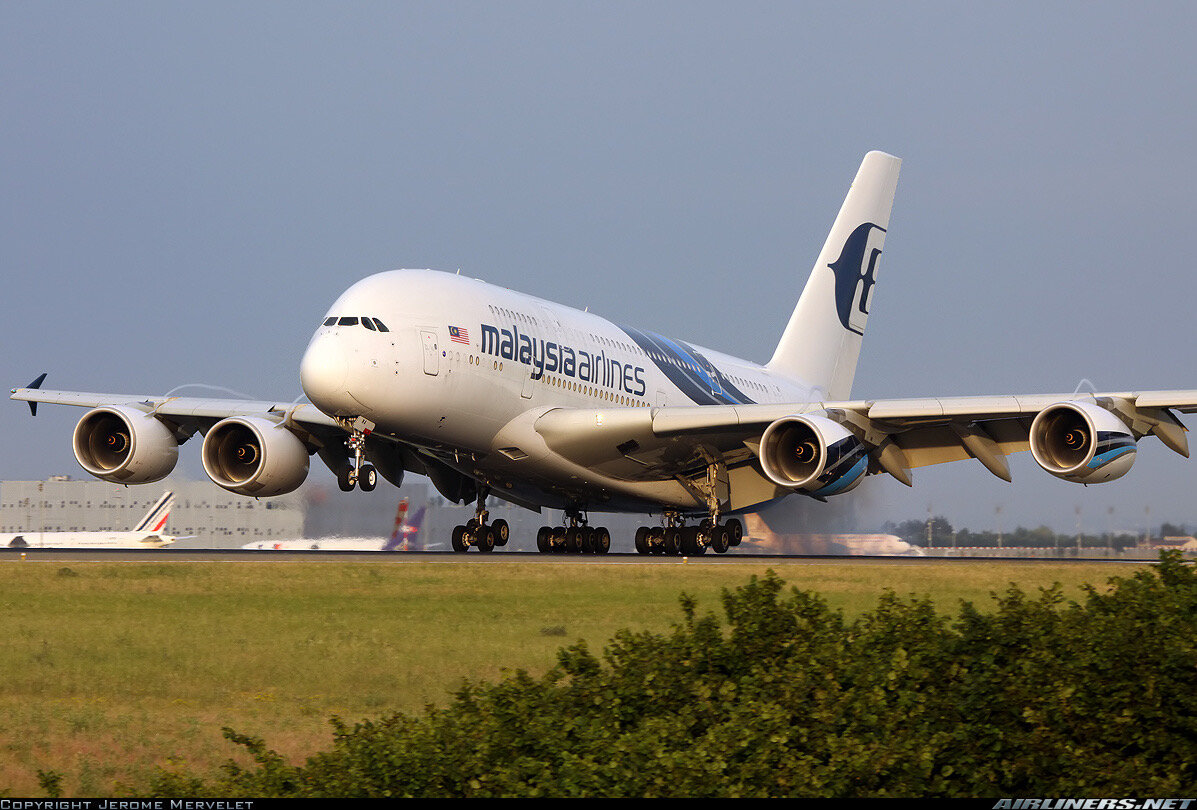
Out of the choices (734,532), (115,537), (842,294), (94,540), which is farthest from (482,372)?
(94,540)

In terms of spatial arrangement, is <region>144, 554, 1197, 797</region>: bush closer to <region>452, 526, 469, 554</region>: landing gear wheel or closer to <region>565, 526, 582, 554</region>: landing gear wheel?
<region>452, 526, 469, 554</region>: landing gear wheel

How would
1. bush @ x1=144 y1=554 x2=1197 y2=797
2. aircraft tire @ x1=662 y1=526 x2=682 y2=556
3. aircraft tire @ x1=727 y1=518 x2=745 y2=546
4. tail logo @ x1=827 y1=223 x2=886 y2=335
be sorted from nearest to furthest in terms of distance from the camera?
bush @ x1=144 y1=554 x2=1197 y2=797
aircraft tire @ x1=662 y1=526 x2=682 y2=556
aircraft tire @ x1=727 y1=518 x2=745 y2=546
tail logo @ x1=827 y1=223 x2=886 y2=335

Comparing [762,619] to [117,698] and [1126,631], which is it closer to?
[1126,631]

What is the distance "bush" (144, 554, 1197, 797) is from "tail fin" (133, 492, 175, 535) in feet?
173

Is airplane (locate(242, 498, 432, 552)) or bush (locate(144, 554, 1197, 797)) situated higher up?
airplane (locate(242, 498, 432, 552))

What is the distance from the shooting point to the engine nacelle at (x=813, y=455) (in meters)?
27.9

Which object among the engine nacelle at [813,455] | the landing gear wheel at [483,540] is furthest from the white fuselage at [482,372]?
the engine nacelle at [813,455]

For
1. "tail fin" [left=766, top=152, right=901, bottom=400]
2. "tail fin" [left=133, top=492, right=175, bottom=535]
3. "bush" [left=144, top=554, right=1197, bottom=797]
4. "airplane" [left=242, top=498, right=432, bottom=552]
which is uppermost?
"tail fin" [left=766, top=152, right=901, bottom=400]

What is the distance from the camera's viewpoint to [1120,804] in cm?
918

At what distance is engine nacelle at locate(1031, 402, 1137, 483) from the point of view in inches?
1063

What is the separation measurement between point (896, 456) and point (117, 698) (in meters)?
20.2

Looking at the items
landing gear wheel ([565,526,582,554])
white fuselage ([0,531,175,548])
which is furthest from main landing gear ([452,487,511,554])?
white fuselage ([0,531,175,548])

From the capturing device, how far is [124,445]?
32500 mm

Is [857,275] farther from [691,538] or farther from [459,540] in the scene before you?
[459,540]
